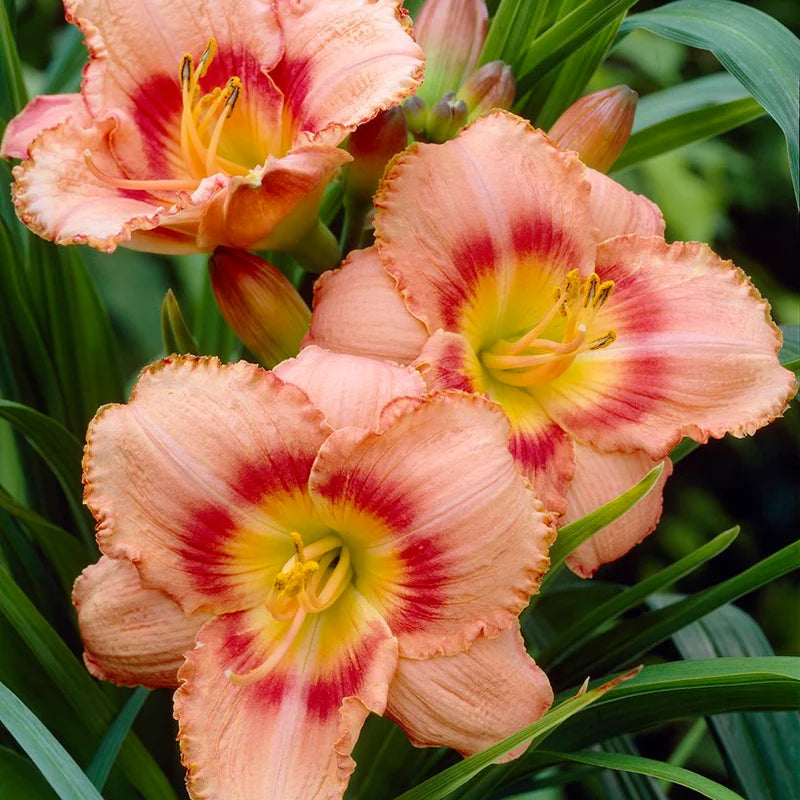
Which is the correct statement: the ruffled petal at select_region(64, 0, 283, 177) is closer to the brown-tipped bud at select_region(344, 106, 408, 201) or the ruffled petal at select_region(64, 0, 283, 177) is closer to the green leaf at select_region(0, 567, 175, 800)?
the brown-tipped bud at select_region(344, 106, 408, 201)

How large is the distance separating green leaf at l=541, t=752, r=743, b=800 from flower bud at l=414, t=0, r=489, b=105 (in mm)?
381

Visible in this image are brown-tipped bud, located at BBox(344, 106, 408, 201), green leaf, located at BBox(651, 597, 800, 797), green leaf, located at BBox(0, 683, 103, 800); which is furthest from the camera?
green leaf, located at BBox(651, 597, 800, 797)

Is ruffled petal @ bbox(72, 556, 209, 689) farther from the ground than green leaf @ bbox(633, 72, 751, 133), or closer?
closer

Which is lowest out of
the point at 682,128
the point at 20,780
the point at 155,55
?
the point at 20,780

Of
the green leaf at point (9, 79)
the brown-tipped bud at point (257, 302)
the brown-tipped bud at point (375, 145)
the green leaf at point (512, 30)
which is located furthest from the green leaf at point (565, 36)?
the green leaf at point (9, 79)

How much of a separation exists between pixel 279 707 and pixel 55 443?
0.21 metres

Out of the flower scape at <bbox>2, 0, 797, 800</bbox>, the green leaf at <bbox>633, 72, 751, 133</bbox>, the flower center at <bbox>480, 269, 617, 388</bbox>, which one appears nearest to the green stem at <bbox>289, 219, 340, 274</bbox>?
the flower scape at <bbox>2, 0, 797, 800</bbox>

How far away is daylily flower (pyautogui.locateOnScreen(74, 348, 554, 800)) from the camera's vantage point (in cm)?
46

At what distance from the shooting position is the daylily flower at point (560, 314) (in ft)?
1.71

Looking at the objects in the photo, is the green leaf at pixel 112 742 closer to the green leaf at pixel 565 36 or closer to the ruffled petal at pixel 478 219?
the ruffled petal at pixel 478 219

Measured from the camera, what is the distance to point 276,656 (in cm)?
49

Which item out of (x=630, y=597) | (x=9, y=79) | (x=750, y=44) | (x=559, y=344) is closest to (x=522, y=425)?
(x=559, y=344)

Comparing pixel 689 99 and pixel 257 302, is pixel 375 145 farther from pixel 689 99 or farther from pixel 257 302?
pixel 689 99

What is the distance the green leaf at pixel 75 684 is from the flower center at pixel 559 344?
27cm
